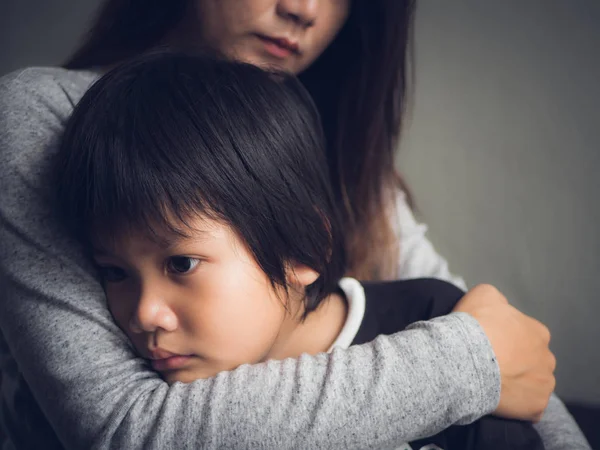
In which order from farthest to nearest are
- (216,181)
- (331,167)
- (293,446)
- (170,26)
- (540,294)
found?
(540,294)
(331,167)
(170,26)
(216,181)
(293,446)

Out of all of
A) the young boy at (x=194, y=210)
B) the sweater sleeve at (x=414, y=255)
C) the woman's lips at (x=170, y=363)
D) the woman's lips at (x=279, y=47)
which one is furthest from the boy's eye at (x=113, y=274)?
the sweater sleeve at (x=414, y=255)

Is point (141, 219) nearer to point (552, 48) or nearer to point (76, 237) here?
point (76, 237)

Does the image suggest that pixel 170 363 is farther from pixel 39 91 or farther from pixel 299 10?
pixel 299 10

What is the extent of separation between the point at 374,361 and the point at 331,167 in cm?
52

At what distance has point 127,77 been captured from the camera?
62 centimetres

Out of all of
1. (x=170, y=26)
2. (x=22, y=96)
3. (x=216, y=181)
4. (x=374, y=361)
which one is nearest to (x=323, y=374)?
(x=374, y=361)

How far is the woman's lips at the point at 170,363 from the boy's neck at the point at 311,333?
16cm

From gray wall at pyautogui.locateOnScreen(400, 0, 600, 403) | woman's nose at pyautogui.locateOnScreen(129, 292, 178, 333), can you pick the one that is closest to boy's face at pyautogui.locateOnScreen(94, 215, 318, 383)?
woman's nose at pyautogui.locateOnScreen(129, 292, 178, 333)

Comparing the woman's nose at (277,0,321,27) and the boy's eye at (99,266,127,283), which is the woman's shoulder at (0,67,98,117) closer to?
the boy's eye at (99,266,127,283)

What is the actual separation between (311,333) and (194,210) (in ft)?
0.87

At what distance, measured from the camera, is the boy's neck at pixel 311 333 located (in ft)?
2.33

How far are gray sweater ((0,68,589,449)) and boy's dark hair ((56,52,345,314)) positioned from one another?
5 cm

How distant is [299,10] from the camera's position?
0.76 m

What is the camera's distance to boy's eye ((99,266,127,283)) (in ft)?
1.99
